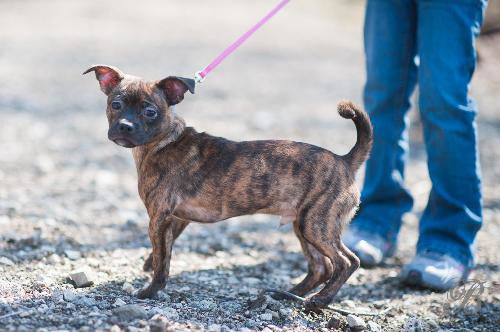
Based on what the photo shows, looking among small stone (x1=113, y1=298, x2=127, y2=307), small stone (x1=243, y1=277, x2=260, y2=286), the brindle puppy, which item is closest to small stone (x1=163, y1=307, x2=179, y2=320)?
small stone (x1=113, y1=298, x2=127, y2=307)

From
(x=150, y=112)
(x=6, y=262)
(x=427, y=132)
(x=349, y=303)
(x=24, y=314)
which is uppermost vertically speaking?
(x=150, y=112)

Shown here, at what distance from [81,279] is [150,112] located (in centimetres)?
103

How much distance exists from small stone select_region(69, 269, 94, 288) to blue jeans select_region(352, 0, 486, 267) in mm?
2053

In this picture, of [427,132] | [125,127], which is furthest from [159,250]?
[427,132]

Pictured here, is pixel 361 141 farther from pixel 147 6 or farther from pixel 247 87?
pixel 147 6

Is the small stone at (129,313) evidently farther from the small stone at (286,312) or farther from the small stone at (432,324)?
the small stone at (432,324)

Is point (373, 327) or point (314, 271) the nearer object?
point (373, 327)

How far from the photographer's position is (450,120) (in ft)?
14.2

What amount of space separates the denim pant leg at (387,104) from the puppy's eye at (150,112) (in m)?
1.83

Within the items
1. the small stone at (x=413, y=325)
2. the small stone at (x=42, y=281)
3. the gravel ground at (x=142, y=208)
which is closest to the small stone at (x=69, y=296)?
the gravel ground at (x=142, y=208)

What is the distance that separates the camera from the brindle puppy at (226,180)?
3658mm

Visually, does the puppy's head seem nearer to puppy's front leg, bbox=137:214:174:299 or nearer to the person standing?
puppy's front leg, bbox=137:214:174:299

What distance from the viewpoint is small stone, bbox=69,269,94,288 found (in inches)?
146

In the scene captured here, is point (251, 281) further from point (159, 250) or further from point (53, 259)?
point (53, 259)
